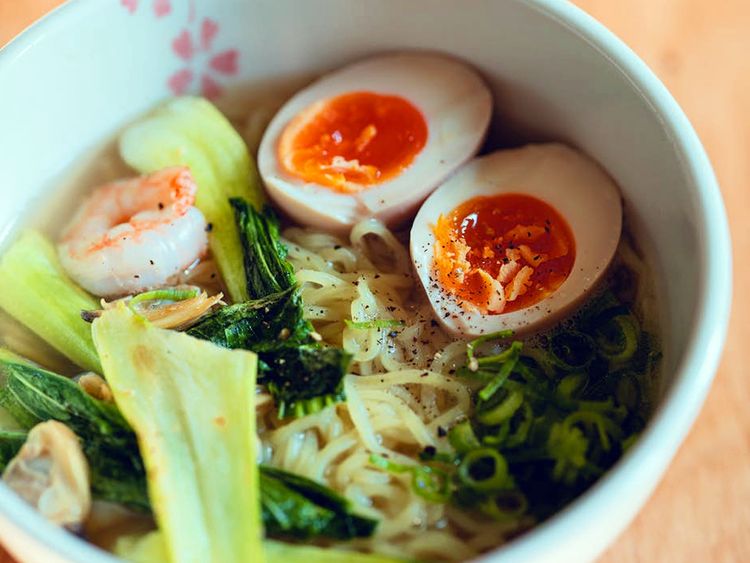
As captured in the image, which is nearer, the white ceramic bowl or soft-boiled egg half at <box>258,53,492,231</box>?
the white ceramic bowl

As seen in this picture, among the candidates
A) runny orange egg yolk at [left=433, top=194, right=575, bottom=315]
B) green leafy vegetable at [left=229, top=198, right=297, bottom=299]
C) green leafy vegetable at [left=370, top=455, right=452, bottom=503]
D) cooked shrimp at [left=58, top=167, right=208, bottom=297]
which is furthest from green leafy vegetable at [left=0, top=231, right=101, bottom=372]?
runny orange egg yolk at [left=433, top=194, right=575, bottom=315]

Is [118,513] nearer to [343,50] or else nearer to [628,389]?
[628,389]

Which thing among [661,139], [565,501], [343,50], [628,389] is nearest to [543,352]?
[628,389]

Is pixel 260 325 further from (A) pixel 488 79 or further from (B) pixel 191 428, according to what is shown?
(A) pixel 488 79

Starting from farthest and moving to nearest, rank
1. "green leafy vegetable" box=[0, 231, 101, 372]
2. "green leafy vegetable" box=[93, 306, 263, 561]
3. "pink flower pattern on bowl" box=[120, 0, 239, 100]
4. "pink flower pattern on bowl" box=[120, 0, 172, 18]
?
1. "pink flower pattern on bowl" box=[120, 0, 239, 100]
2. "pink flower pattern on bowl" box=[120, 0, 172, 18]
3. "green leafy vegetable" box=[0, 231, 101, 372]
4. "green leafy vegetable" box=[93, 306, 263, 561]

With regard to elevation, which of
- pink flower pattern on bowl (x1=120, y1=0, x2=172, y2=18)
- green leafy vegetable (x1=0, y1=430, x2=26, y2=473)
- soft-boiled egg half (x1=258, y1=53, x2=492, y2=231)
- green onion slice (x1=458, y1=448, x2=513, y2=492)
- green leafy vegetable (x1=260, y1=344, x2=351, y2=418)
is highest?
pink flower pattern on bowl (x1=120, y1=0, x2=172, y2=18)

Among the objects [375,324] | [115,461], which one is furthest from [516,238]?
[115,461]

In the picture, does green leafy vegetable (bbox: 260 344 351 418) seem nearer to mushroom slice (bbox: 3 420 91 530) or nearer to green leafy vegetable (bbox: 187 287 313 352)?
green leafy vegetable (bbox: 187 287 313 352)
